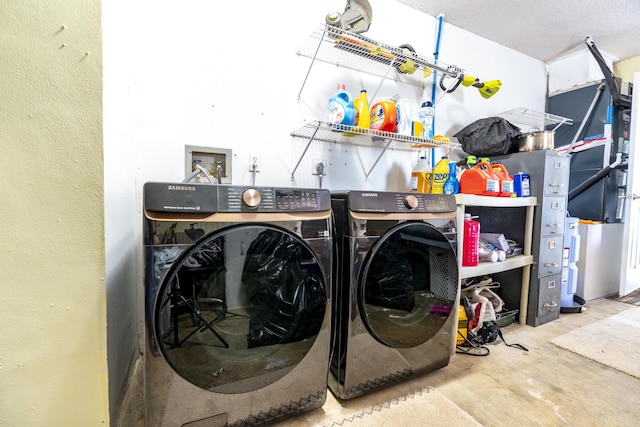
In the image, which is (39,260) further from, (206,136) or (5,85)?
(206,136)

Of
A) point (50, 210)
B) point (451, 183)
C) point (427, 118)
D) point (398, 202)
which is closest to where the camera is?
point (50, 210)

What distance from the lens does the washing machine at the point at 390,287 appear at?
1.12 metres

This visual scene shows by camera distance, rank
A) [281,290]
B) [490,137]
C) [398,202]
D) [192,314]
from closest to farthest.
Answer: [192,314]
[281,290]
[398,202]
[490,137]

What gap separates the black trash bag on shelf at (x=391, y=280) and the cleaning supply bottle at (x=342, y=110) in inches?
27.6

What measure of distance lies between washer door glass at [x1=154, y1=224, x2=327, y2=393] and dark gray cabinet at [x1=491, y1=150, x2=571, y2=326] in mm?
1727

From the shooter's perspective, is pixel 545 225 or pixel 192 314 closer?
pixel 192 314

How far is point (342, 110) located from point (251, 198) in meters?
0.84

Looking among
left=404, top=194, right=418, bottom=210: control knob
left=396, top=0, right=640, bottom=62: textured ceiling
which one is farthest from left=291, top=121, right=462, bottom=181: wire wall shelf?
left=396, top=0, right=640, bottom=62: textured ceiling

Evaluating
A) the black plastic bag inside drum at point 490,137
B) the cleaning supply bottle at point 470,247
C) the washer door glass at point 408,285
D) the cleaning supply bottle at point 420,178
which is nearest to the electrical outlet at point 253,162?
the washer door glass at point 408,285

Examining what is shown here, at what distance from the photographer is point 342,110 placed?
58.2 inches

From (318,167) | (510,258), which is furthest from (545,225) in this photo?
(318,167)

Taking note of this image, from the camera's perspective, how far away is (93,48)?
28.3 inches

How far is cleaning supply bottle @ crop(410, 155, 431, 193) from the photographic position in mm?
1884

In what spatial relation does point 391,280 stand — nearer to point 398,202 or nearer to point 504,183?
point 398,202
